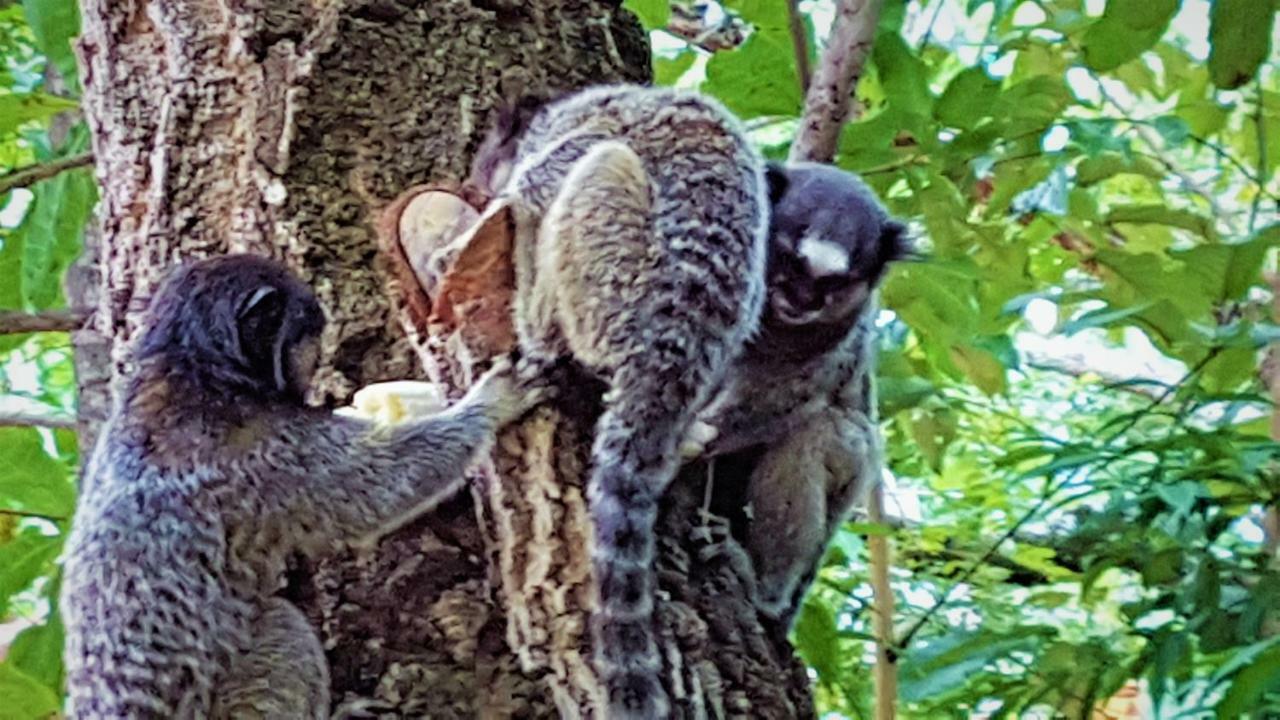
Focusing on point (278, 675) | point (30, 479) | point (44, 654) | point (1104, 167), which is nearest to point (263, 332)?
point (278, 675)

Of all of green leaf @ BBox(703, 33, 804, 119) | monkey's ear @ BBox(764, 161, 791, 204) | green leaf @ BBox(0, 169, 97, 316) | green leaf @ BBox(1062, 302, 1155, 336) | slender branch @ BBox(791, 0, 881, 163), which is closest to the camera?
green leaf @ BBox(1062, 302, 1155, 336)

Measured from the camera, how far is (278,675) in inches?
70.3

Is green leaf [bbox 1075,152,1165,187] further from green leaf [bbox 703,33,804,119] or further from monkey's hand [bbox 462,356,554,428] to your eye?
monkey's hand [bbox 462,356,554,428]

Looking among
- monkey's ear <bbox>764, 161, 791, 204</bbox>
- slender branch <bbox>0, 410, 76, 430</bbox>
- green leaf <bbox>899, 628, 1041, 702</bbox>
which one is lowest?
green leaf <bbox>899, 628, 1041, 702</bbox>

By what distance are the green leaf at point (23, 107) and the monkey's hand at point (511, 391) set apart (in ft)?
4.35

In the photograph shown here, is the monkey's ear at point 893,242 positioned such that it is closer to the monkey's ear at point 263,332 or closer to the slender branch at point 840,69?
the slender branch at point 840,69

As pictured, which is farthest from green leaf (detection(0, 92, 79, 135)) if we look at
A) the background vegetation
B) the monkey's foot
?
the monkey's foot

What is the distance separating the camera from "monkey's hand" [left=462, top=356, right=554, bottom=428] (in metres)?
1.89

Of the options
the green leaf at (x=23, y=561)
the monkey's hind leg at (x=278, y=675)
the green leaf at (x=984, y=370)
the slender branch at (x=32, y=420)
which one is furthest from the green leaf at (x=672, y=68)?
the monkey's hind leg at (x=278, y=675)

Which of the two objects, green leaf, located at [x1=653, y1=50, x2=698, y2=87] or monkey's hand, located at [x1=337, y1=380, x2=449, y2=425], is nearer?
monkey's hand, located at [x1=337, y1=380, x2=449, y2=425]

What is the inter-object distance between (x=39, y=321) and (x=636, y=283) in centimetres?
126

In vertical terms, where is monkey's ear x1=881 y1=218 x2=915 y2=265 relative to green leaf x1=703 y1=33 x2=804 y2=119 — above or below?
Answer: below

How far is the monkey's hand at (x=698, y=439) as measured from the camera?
209 centimetres

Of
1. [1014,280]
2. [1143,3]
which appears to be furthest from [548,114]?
[1014,280]
